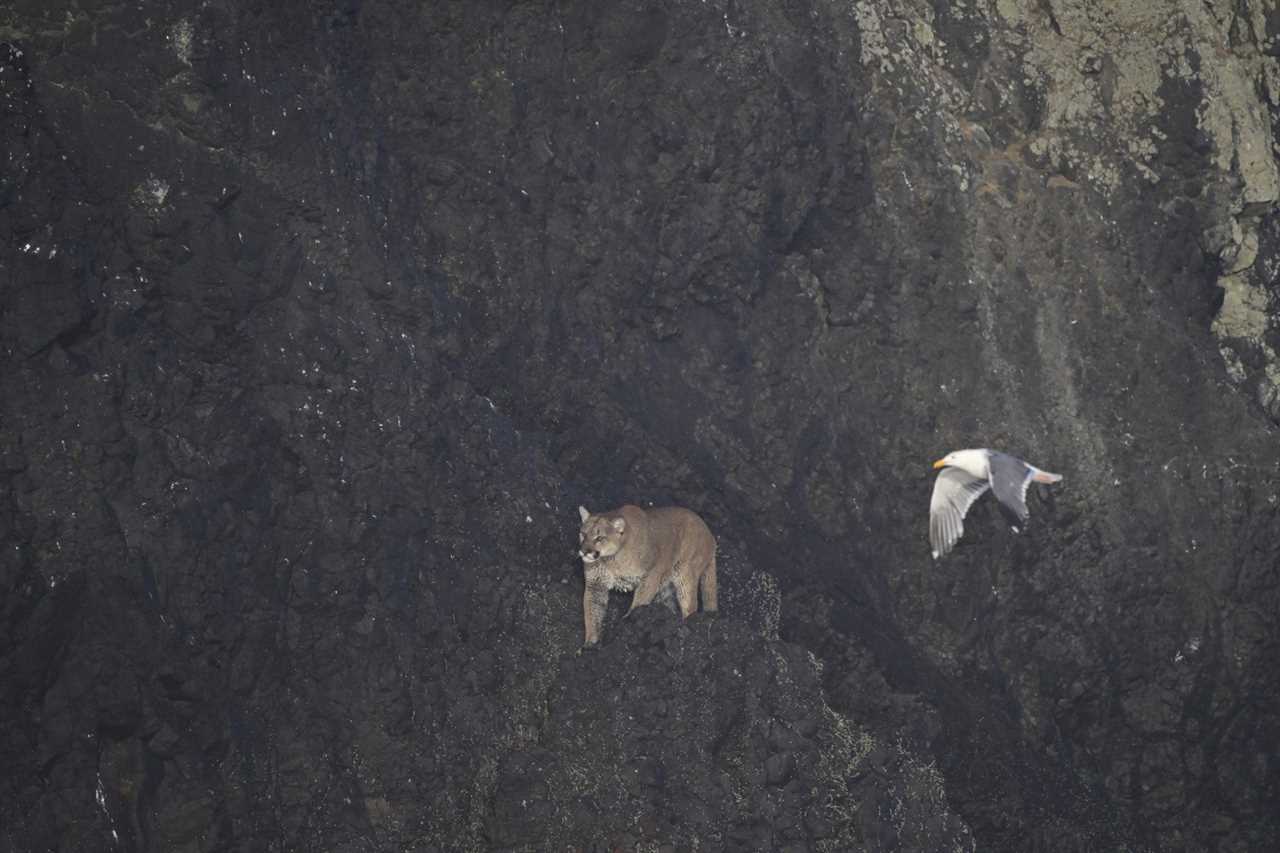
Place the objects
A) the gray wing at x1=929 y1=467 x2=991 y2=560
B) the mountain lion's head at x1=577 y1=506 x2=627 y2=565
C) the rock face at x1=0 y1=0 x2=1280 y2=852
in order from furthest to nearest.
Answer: the gray wing at x1=929 y1=467 x2=991 y2=560
the mountain lion's head at x1=577 y1=506 x2=627 y2=565
the rock face at x1=0 y1=0 x2=1280 y2=852

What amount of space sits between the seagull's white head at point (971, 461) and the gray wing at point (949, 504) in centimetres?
26

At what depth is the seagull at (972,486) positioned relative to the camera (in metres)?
14.3

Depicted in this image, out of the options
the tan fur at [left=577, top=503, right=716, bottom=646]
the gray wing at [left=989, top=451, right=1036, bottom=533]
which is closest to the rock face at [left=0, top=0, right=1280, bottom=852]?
the tan fur at [left=577, top=503, right=716, bottom=646]

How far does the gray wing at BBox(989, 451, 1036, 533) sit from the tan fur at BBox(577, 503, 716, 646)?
2.75 metres

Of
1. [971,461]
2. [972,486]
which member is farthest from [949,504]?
[971,461]

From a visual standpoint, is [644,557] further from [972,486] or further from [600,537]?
[972,486]

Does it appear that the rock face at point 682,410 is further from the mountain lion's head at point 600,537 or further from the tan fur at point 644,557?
the mountain lion's head at point 600,537

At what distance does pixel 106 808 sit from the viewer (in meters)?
12.7

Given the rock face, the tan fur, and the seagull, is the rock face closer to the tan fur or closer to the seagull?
the tan fur

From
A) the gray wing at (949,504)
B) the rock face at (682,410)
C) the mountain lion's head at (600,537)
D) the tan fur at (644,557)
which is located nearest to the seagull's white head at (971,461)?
the gray wing at (949,504)

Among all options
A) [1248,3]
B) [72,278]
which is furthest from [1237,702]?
[72,278]

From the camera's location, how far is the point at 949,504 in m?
14.7

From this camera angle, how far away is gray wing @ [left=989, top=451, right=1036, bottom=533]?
14266mm

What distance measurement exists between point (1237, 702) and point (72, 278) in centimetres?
1145
